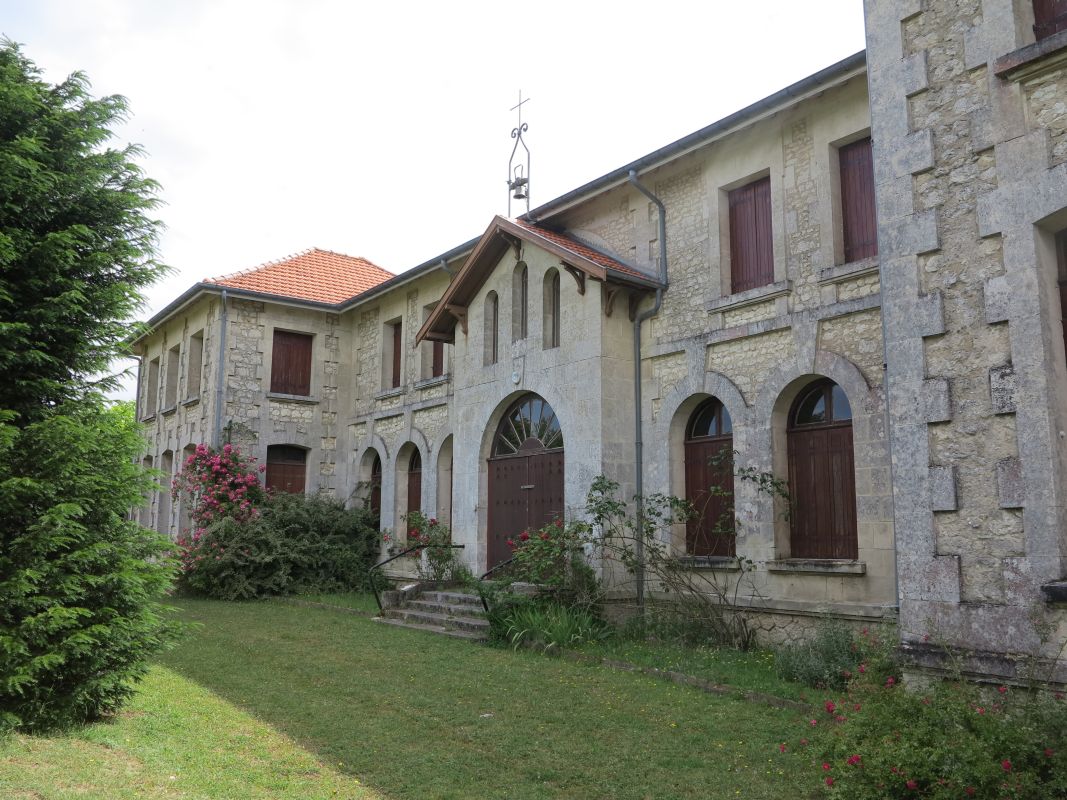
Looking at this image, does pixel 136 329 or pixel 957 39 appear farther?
pixel 136 329

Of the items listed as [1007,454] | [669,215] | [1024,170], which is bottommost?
[1007,454]

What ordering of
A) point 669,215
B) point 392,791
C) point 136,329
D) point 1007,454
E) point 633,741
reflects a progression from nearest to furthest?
point 392,791 → point 1007,454 → point 633,741 → point 136,329 → point 669,215

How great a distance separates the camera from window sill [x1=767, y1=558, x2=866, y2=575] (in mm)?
9092

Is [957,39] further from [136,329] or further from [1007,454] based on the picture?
[136,329]

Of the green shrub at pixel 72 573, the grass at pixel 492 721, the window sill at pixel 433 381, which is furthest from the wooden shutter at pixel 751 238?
the green shrub at pixel 72 573

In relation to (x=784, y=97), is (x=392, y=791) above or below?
below

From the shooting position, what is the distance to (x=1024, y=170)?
228 inches

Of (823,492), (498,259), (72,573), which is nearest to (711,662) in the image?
(823,492)

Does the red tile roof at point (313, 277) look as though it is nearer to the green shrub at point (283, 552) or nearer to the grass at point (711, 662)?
the green shrub at point (283, 552)

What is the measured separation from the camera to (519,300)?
1349 centimetres

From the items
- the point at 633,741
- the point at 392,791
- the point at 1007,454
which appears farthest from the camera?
the point at 633,741

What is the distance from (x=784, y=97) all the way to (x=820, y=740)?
7417 millimetres

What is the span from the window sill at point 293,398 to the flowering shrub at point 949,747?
1537 cm

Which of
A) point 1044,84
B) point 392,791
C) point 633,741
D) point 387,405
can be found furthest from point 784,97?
point 387,405
